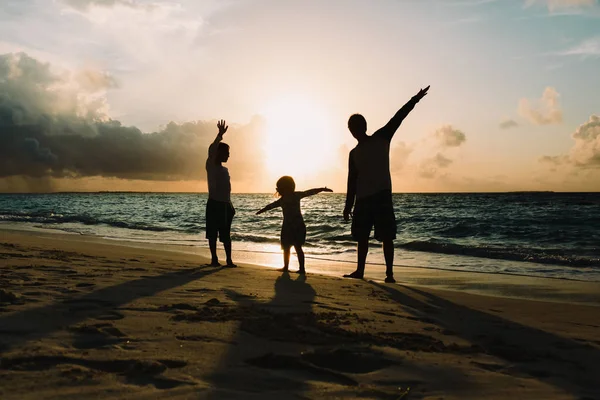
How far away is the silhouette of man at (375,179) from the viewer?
5984 mm

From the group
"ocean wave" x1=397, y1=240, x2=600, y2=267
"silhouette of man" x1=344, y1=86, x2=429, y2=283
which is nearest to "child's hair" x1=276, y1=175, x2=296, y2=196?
"silhouette of man" x1=344, y1=86, x2=429, y2=283

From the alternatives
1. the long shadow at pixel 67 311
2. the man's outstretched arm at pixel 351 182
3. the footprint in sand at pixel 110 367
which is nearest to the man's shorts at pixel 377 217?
the man's outstretched arm at pixel 351 182

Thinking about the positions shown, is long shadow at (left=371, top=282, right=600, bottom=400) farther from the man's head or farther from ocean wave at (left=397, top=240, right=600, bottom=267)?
ocean wave at (left=397, top=240, right=600, bottom=267)

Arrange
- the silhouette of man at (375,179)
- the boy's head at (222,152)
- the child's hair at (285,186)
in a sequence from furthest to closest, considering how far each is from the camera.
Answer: the child's hair at (285,186), the boy's head at (222,152), the silhouette of man at (375,179)

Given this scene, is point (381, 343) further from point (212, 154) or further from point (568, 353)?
point (212, 154)

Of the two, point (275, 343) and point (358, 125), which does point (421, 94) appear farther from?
point (275, 343)

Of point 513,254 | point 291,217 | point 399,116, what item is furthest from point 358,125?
point 513,254

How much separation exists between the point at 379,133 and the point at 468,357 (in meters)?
3.67

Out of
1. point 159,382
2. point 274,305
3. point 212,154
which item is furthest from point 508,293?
point 159,382

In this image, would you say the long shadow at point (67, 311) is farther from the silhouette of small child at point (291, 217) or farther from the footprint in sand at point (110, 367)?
the silhouette of small child at point (291, 217)

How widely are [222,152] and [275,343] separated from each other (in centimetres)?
492

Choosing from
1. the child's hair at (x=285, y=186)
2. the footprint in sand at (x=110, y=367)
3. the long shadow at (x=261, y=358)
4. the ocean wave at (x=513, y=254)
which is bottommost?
the ocean wave at (x=513, y=254)

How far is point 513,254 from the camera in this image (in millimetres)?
10547

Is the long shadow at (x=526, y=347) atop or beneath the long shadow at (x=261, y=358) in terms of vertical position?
beneath
